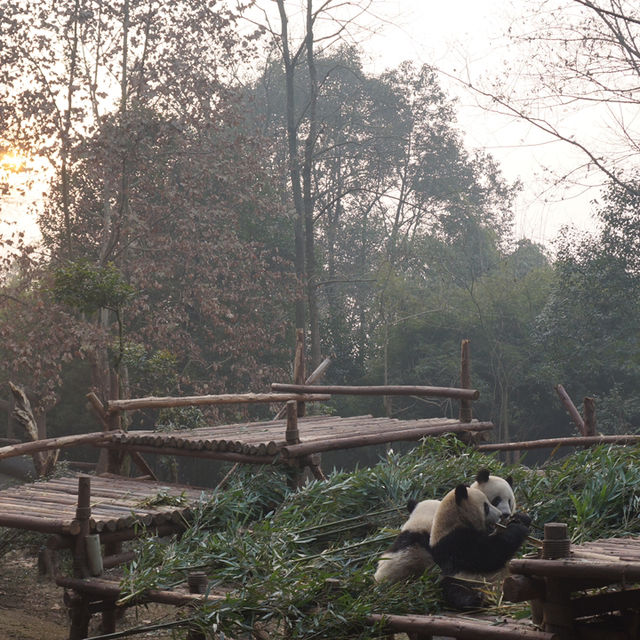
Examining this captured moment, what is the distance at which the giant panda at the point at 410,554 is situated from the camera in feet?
15.8

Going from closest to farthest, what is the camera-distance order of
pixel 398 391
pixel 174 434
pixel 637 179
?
pixel 174 434, pixel 398 391, pixel 637 179

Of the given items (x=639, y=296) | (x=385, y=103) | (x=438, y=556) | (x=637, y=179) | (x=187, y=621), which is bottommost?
(x=187, y=621)

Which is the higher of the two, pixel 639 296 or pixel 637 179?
pixel 637 179

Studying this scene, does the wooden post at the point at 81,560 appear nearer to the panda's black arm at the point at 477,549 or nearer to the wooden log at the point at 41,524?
the wooden log at the point at 41,524

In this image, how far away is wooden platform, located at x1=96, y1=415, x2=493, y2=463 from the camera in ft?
25.3

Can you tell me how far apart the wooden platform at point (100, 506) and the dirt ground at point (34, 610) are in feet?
3.62

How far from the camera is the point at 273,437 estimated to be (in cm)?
809

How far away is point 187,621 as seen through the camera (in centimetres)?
458

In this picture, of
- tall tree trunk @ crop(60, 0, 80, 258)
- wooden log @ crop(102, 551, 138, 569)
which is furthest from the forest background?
wooden log @ crop(102, 551, 138, 569)

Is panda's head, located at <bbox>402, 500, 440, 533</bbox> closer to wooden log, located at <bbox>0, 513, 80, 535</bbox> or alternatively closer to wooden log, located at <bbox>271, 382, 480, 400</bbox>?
wooden log, located at <bbox>0, 513, 80, 535</bbox>

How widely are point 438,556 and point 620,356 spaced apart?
13399mm

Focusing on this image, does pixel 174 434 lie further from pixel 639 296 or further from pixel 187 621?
pixel 639 296

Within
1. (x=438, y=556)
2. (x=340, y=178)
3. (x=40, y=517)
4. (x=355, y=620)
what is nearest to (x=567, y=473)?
(x=438, y=556)

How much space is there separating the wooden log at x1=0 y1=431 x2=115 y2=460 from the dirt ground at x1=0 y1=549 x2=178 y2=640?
5.36ft
